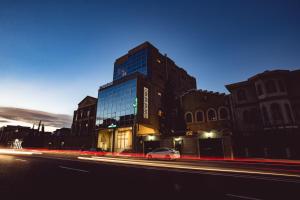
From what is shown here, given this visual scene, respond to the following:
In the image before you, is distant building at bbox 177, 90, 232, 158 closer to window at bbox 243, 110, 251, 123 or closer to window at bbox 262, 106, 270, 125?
window at bbox 243, 110, 251, 123

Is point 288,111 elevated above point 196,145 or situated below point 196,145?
above

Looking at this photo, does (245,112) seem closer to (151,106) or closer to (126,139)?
(151,106)

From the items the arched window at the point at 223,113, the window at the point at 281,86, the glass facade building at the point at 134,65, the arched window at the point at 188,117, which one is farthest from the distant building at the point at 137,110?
the window at the point at 281,86

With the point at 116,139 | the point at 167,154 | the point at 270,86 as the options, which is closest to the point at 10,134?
the point at 116,139

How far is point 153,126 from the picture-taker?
40.9m

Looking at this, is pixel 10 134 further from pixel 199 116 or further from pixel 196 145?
pixel 196 145

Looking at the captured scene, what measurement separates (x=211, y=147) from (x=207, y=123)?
18.1 ft

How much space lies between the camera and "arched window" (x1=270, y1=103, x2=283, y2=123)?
78.6 ft

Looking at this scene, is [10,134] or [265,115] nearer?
[265,115]

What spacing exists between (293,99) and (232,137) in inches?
405

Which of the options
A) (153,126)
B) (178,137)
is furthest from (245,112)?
(153,126)

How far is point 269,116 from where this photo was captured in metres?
24.5

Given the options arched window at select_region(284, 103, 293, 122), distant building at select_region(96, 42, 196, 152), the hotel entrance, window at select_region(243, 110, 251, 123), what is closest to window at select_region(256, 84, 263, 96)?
window at select_region(243, 110, 251, 123)

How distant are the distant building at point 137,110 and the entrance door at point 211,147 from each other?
6.65 meters
